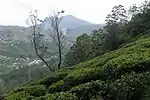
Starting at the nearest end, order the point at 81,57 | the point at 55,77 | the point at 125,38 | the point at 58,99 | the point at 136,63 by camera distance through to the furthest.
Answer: the point at 58,99 → the point at 136,63 → the point at 55,77 → the point at 125,38 → the point at 81,57

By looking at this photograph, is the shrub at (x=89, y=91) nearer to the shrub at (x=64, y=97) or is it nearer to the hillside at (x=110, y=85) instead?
the hillside at (x=110, y=85)

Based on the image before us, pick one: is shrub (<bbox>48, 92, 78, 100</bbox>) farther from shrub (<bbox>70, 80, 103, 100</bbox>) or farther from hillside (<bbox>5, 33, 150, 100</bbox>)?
shrub (<bbox>70, 80, 103, 100</bbox>)

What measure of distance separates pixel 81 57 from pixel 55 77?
3609cm

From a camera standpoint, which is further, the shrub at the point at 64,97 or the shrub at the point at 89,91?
the shrub at the point at 89,91

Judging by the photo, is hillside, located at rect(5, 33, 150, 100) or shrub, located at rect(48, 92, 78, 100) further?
shrub, located at rect(48, 92, 78, 100)

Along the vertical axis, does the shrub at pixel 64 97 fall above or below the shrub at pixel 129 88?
below

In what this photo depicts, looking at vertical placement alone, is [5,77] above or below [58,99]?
below

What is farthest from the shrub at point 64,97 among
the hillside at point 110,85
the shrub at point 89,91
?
the shrub at point 89,91

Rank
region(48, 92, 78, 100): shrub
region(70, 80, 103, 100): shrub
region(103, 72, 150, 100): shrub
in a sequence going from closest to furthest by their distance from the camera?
region(103, 72, 150, 100): shrub
region(48, 92, 78, 100): shrub
region(70, 80, 103, 100): shrub

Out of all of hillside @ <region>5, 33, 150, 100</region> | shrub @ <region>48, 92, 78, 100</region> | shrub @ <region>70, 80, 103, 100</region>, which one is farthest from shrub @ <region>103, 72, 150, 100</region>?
shrub @ <region>48, 92, 78, 100</region>

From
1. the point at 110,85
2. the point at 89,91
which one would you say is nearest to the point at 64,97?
the point at 89,91

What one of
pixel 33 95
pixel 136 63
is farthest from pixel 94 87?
pixel 33 95

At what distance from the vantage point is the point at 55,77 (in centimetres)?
Answer: 2031

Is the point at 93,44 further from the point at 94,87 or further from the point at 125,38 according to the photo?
the point at 94,87
